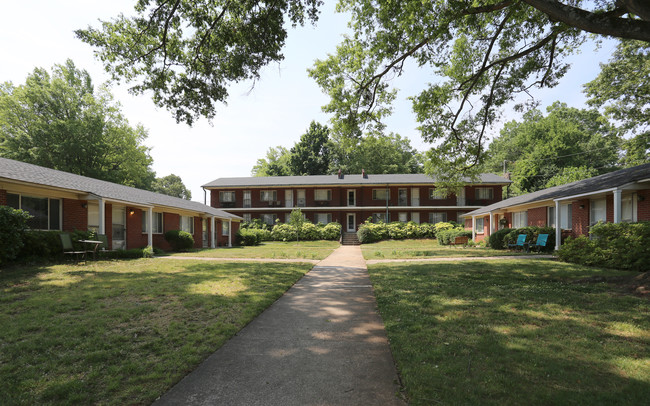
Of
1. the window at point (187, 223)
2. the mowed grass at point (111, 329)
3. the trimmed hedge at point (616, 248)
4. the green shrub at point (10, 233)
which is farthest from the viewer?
the window at point (187, 223)

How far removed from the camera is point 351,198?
36750mm

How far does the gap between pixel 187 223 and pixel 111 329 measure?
20764 mm

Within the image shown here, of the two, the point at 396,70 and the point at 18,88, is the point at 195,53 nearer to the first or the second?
the point at 396,70

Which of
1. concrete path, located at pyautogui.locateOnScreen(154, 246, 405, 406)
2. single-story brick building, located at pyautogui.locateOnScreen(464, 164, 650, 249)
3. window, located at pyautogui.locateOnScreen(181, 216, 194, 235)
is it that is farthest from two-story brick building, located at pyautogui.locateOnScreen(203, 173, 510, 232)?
concrete path, located at pyautogui.locateOnScreen(154, 246, 405, 406)

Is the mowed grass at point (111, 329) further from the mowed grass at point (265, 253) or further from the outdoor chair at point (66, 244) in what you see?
the mowed grass at point (265, 253)

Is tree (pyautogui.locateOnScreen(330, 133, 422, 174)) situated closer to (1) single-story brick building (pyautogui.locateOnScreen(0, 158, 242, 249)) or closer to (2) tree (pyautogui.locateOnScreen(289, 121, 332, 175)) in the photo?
(2) tree (pyautogui.locateOnScreen(289, 121, 332, 175))

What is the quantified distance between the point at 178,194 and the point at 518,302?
96035 mm

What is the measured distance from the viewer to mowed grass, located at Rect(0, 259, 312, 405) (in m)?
2.88

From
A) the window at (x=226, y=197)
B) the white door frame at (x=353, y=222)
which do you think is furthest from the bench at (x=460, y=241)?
the window at (x=226, y=197)

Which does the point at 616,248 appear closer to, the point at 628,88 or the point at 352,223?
the point at 628,88

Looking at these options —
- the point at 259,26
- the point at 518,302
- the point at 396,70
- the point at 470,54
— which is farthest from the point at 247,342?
the point at 470,54

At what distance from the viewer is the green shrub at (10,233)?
9059 mm

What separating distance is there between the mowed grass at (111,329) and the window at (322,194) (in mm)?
28261

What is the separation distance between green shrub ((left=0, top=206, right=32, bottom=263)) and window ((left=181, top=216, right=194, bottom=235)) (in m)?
13.2
